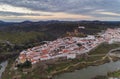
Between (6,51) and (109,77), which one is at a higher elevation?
(109,77)

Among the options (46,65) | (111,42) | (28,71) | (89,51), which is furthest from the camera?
(111,42)

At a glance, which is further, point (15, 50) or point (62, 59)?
point (15, 50)

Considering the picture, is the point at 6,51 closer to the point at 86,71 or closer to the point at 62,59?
the point at 62,59

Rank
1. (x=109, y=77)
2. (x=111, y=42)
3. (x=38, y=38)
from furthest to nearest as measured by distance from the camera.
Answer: (x=38, y=38) → (x=111, y=42) → (x=109, y=77)

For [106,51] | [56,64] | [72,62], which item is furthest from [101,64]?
[106,51]

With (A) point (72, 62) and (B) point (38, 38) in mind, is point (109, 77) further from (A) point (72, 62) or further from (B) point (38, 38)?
(B) point (38, 38)

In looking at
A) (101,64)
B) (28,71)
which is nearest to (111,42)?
(101,64)
